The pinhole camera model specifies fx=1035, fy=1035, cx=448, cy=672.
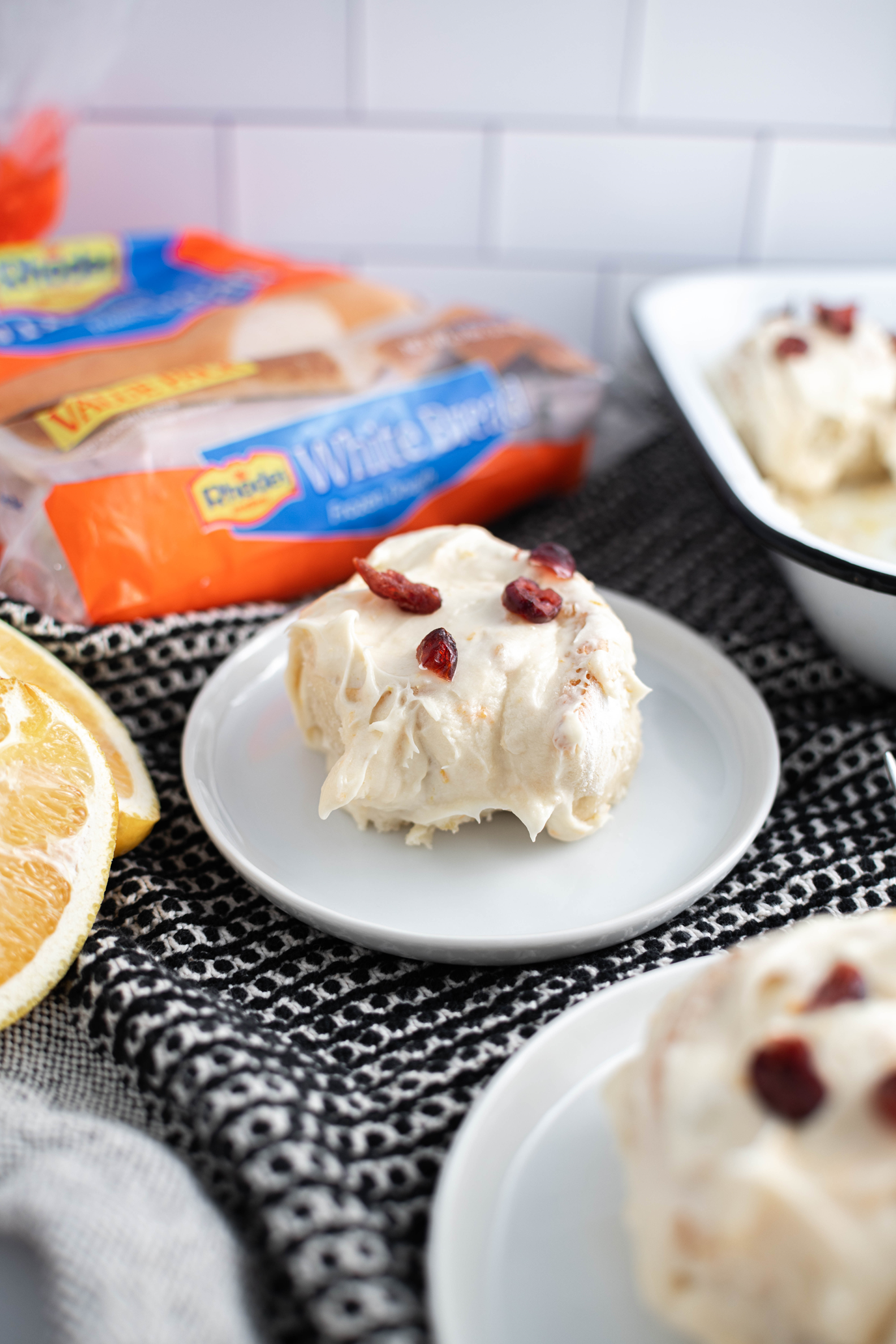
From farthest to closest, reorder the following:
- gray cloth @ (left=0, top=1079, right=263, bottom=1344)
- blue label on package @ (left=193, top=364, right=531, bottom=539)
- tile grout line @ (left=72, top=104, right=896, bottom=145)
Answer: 1. tile grout line @ (left=72, top=104, right=896, bottom=145)
2. blue label on package @ (left=193, top=364, right=531, bottom=539)
3. gray cloth @ (left=0, top=1079, right=263, bottom=1344)

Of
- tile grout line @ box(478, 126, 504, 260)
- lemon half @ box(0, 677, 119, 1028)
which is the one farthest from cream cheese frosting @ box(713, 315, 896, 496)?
lemon half @ box(0, 677, 119, 1028)

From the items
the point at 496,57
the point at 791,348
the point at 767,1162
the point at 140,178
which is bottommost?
the point at 767,1162

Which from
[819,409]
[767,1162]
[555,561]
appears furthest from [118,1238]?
[819,409]

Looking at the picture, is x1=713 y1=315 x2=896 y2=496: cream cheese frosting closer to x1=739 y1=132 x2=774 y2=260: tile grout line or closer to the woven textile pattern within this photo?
the woven textile pattern

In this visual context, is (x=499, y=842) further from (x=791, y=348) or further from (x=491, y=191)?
(x=491, y=191)

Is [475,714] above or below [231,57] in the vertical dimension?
below

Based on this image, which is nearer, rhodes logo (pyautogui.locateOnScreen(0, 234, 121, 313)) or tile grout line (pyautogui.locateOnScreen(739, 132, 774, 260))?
rhodes logo (pyautogui.locateOnScreen(0, 234, 121, 313))

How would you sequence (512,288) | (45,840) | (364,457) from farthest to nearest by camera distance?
(512,288) < (364,457) < (45,840)

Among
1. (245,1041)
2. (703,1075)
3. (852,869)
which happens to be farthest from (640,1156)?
(852,869)
